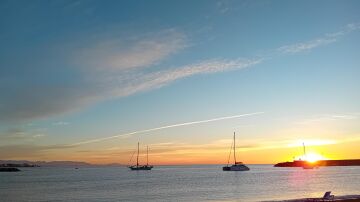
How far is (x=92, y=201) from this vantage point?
72.4m

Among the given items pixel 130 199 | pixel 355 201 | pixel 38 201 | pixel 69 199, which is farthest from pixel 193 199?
pixel 355 201

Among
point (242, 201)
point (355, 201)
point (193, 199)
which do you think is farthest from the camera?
point (193, 199)

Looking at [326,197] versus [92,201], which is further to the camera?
[92,201]

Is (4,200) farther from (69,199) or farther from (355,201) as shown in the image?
(355,201)

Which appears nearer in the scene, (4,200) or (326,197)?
(326,197)

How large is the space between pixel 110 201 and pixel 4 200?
827 inches

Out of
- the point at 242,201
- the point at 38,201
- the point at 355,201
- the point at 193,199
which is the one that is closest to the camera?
the point at 355,201

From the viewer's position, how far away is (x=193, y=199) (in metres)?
70.5

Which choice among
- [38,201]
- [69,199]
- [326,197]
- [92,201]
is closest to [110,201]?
[92,201]

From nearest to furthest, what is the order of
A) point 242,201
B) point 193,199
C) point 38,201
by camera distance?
point 242,201 < point 193,199 < point 38,201

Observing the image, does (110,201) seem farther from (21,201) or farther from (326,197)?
(326,197)

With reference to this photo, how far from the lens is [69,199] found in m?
76.6

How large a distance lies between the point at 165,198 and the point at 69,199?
17194 mm

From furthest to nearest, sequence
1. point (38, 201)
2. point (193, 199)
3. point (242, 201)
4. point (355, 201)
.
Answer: point (38, 201) → point (193, 199) → point (242, 201) → point (355, 201)
